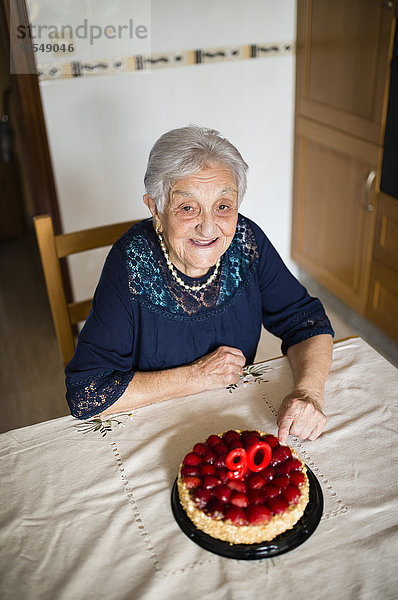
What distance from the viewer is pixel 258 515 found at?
0.86 meters

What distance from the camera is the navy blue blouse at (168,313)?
4.13 ft

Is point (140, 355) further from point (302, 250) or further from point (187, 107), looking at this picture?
point (302, 250)

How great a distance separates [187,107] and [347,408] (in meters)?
2.00

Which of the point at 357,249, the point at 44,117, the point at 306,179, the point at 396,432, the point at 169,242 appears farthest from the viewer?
the point at 306,179

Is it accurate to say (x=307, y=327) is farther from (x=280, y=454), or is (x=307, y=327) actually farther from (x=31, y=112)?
(x=31, y=112)

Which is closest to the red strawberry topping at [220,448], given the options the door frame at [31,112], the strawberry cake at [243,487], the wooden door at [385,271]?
the strawberry cake at [243,487]

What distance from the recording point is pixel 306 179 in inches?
118

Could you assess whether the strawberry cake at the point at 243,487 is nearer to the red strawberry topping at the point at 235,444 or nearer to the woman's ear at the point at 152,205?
the red strawberry topping at the point at 235,444

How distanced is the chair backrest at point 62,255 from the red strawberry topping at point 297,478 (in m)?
0.84

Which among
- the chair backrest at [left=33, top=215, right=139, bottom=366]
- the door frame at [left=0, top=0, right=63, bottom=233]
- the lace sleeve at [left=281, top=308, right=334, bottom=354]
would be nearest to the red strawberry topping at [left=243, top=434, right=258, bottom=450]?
the lace sleeve at [left=281, top=308, right=334, bottom=354]

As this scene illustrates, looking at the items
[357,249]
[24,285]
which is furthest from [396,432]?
[24,285]

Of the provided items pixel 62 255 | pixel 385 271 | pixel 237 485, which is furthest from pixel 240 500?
pixel 385 271

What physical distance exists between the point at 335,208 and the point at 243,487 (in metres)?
2.10

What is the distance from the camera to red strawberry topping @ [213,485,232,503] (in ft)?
2.96
